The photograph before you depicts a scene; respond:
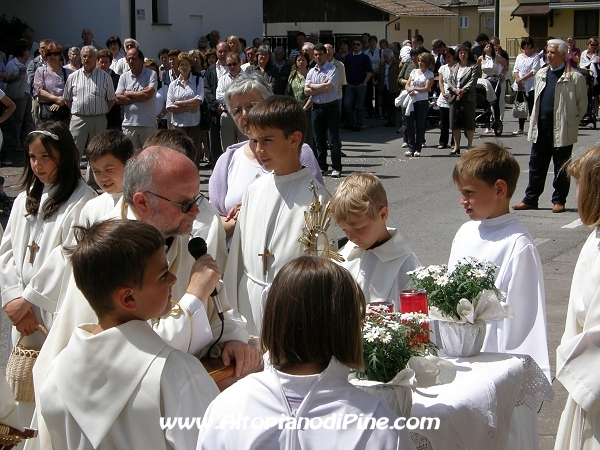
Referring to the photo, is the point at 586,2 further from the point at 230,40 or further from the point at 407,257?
the point at 407,257

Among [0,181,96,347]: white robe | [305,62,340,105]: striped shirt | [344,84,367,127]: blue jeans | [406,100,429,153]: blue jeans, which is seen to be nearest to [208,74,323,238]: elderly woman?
[0,181,96,347]: white robe

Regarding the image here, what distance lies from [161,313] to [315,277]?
680mm

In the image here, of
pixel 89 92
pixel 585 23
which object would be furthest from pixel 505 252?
pixel 585 23

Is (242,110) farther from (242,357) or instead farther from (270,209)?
(242,357)

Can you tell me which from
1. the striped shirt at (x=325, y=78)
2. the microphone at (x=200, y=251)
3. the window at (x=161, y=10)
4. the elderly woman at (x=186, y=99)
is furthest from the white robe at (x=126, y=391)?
the window at (x=161, y=10)

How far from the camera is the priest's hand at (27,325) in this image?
4.51 meters

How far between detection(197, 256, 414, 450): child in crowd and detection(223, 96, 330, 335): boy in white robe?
212 centimetres

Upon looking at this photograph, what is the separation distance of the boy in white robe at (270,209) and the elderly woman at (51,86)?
32.5 feet

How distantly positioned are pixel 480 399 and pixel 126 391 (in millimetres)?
1288

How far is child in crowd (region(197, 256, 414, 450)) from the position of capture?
2.25 metres

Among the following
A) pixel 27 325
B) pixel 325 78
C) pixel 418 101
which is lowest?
pixel 27 325

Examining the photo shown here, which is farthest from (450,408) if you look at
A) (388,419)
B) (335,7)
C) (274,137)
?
(335,7)

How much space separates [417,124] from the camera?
1745cm

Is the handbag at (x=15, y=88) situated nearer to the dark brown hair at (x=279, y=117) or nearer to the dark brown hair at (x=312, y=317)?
the dark brown hair at (x=279, y=117)
